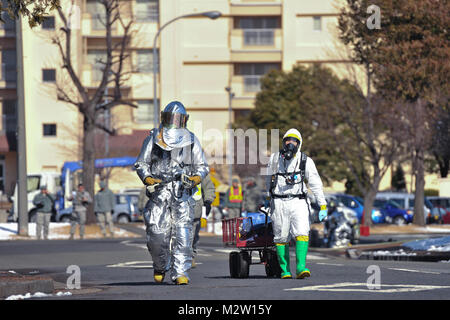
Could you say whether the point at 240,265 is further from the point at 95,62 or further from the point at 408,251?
the point at 95,62

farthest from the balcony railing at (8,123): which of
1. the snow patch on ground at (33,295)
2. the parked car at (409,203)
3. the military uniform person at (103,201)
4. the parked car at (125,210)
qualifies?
the snow patch on ground at (33,295)

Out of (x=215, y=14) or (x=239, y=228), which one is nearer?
(x=239, y=228)

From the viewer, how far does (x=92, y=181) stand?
37.5m

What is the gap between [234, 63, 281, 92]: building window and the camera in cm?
6431

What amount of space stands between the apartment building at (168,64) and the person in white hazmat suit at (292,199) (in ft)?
151

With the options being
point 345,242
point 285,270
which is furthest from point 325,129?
point 285,270

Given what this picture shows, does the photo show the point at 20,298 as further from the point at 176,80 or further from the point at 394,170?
the point at 394,170

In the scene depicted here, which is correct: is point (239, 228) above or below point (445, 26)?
below

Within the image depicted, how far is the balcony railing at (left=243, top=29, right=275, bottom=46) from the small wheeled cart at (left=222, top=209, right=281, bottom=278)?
51.3 metres

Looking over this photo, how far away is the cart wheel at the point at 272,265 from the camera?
1333 centimetres

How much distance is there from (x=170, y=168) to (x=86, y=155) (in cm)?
2624

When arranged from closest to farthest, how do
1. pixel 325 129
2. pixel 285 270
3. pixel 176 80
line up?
pixel 285 270 → pixel 325 129 → pixel 176 80

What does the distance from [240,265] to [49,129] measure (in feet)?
159

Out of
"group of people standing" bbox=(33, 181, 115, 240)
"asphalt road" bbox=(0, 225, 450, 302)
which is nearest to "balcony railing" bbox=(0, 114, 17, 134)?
"group of people standing" bbox=(33, 181, 115, 240)
